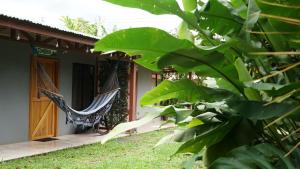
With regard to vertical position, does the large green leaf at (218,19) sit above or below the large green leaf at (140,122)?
above

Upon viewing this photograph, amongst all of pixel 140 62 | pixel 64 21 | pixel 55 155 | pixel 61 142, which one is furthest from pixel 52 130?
pixel 64 21

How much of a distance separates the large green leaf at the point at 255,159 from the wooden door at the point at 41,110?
25.1ft

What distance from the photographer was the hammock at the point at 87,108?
25.4 ft

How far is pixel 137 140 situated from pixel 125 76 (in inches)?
82.9

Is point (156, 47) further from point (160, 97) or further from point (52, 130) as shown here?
point (52, 130)

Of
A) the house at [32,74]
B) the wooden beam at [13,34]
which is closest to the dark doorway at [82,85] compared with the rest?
the house at [32,74]

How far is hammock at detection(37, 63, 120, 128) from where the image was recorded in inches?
305

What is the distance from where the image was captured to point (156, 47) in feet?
3.47

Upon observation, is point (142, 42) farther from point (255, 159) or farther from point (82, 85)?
point (82, 85)

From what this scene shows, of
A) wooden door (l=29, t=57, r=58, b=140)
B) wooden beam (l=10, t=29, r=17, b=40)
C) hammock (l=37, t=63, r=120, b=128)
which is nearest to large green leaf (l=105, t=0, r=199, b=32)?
wooden beam (l=10, t=29, r=17, b=40)

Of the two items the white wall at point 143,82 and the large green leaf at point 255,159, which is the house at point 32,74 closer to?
the white wall at point 143,82

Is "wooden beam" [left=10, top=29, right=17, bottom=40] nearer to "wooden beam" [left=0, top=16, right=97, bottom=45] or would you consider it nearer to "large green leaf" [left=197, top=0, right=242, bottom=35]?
"wooden beam" [left=0, top=16, right=97, bottom=45]

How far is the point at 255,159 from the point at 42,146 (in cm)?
731

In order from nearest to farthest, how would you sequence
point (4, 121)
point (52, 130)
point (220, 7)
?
1. point (220, 7)
2. point (4, 121)
3. point (52, 130)
